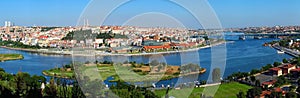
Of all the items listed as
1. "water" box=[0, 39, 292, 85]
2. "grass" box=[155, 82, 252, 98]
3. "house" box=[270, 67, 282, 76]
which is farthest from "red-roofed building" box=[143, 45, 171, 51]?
"grass" box=[155, 82, 252, 98]

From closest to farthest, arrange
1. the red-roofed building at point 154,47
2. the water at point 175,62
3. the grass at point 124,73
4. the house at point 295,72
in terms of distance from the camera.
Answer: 1. the grass at point 124,73
2. the house at point 295,72
3. the water at point 175,62
4. the red-roofed building at point 154,47

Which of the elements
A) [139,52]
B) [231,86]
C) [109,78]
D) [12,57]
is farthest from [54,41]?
[231,86]

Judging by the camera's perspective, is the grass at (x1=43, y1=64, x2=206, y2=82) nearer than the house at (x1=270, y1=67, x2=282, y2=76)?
Yes

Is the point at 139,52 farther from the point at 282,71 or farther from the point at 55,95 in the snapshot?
the point at 55,95

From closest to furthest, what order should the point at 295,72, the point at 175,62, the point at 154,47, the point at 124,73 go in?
1. the point at 124,73
2. the point at 295,72
3. the point at 175,62
4. the point at 154,47

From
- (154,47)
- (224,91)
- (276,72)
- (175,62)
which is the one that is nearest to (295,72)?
(276,72)

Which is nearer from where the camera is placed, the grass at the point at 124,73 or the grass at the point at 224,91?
the grass at the point at 124,73

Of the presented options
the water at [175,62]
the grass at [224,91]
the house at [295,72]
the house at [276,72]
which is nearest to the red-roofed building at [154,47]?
the water at [175,62]

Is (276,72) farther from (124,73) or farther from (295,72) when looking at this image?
(124,73)

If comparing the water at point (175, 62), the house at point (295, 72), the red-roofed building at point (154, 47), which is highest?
the red-roofed building at point (154, 47)

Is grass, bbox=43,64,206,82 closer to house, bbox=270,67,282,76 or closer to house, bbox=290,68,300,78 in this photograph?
house, bbox=270,67,282,76

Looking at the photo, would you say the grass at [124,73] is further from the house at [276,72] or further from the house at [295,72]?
the house at [295,72]

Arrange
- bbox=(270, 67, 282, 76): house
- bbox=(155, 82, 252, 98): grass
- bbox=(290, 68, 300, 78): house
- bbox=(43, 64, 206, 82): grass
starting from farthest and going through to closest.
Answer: bbox=(270, 67, 282, 76): house → bbox=(290, 68, 300, 78): house → bbox=(155, 82, 252, 98): grass → bbox=(43, 64, 206, 82): grass
